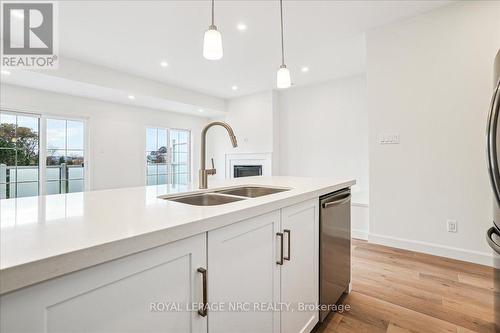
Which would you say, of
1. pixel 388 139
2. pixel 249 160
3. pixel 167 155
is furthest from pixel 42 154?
pixel 388 139

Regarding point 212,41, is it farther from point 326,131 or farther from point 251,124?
point 251,124

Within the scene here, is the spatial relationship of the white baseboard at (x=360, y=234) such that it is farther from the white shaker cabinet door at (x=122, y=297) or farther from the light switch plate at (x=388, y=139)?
the white shaker cabinet door at (x=122, y=297)

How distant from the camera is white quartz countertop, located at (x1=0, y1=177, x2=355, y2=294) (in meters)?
0.46

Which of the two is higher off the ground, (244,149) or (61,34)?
(61,34)

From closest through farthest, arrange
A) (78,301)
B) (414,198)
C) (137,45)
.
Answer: (78,301)
(414,198)
(137,45)

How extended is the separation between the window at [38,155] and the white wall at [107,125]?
8.2 inches

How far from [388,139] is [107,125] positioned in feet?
16.6

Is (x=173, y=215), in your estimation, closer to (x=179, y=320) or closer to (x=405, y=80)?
(x=179, y=320)

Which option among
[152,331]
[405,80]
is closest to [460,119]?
[405,80]

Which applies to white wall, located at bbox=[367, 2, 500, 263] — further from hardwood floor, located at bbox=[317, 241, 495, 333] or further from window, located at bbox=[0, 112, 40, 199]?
window, located at bbox=[0, 112, 40, 199]

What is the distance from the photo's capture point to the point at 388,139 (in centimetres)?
284

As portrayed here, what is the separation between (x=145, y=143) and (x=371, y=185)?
4775 mm

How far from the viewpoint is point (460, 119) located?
243 centimetres

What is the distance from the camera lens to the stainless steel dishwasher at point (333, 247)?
148cm
